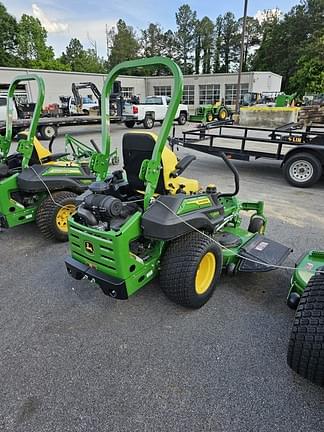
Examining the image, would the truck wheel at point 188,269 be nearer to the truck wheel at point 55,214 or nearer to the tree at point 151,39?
the truck wheel at point 55,214

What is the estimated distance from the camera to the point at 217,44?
64688 millimetres

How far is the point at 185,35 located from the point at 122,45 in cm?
1496

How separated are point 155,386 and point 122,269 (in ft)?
2.72

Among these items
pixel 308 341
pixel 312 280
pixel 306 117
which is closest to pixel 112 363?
pixel 308 341

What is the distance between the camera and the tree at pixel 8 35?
47.7 meters

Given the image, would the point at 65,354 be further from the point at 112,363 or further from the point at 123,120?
the point at 123,120

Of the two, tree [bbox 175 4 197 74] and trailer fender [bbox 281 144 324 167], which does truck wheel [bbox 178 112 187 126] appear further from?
tree [bbox 175 4 197 74]

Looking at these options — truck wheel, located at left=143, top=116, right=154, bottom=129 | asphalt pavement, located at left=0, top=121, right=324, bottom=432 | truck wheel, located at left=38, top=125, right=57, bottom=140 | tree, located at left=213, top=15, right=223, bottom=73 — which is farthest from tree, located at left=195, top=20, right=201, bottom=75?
asphalt pavement, located at left=0, top=121, right=324, bottom=432

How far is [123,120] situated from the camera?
16984 millimetres

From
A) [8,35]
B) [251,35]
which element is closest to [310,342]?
[8,35]

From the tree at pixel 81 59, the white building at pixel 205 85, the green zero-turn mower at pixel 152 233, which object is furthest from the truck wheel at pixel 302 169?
the tree at pixel 81 59

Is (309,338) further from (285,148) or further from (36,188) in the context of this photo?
(285,148)

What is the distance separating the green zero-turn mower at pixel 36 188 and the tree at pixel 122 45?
63.1 metres

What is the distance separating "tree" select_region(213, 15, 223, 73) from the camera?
212 ft
